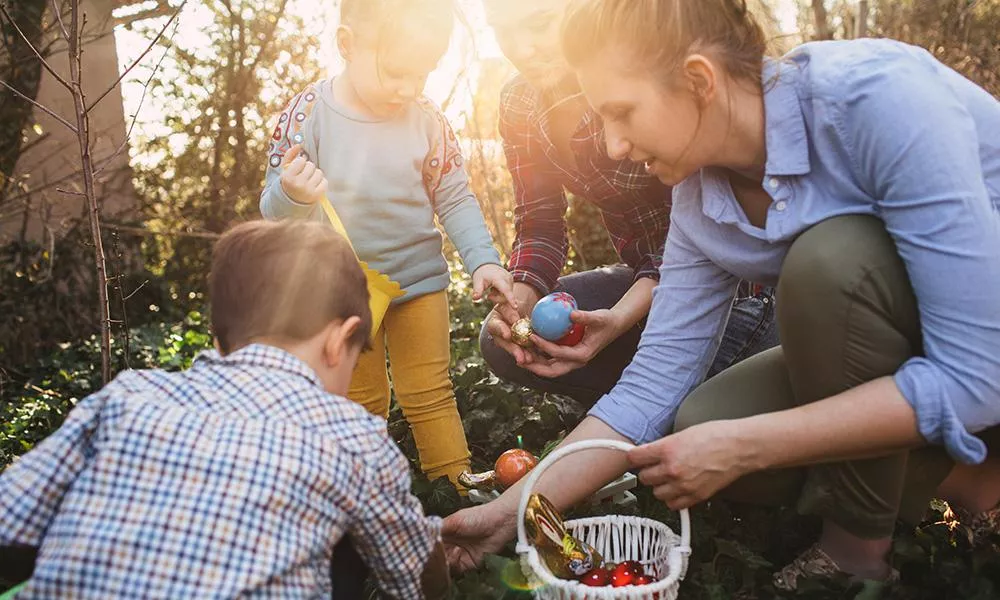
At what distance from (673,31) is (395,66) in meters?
1.12

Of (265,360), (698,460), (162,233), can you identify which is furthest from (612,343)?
(162,233)

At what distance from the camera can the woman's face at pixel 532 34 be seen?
2.52 m

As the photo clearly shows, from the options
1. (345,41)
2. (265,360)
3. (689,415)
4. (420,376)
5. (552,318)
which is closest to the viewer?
(265,360)

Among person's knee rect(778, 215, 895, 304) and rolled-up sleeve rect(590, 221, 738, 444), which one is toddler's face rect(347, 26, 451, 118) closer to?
rolled-up sleeve rect(590, 221, 738, 444)

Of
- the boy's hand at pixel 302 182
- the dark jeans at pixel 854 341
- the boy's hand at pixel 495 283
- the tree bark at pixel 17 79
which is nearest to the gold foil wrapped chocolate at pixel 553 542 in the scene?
the dark jeans at pixel 854 341

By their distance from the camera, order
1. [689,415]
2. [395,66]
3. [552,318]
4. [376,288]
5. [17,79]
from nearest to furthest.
Result: [689,415], [376,288], [552,318], [395,66], [17,79]

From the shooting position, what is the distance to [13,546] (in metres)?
A: 1.51

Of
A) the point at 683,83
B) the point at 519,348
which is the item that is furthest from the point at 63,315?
the point at 683,83

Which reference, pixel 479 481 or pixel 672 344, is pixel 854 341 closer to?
pixel 672 344

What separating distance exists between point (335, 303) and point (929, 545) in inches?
55.8

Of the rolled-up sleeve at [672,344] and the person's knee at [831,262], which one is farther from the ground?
the person's knee at [831,262]

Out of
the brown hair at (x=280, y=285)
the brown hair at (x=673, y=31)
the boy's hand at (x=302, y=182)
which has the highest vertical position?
the brown hair at (x=673, y=31)

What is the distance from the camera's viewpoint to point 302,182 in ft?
7.78

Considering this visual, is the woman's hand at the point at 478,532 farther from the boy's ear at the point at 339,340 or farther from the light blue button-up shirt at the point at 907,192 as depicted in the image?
the light blue button-up shirt at the point at 907,192
